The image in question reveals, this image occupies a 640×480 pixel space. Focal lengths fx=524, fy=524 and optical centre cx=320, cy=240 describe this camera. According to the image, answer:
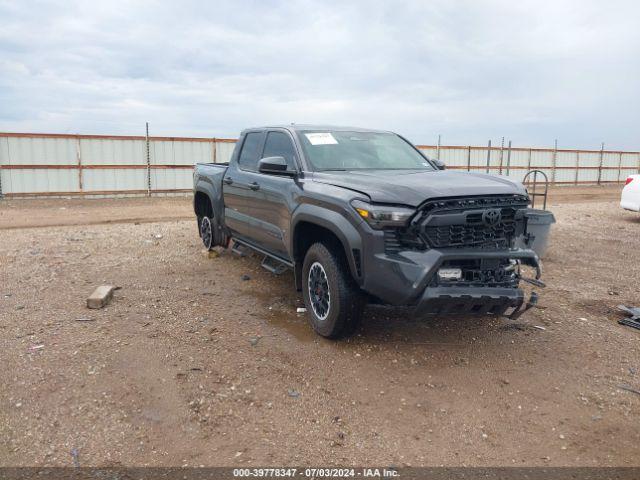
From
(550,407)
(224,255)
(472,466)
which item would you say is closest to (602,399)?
(550,407)

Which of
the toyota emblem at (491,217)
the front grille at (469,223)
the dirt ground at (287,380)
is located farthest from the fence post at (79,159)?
the toyota emblem at (491,217)

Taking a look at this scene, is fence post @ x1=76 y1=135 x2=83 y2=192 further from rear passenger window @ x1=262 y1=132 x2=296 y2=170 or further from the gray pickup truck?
the gray pickup truck

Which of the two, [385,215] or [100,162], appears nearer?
[385,215]

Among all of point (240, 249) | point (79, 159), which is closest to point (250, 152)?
point (240, 249)

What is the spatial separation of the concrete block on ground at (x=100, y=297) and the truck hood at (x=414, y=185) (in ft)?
8.32

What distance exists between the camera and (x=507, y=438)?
3260mm

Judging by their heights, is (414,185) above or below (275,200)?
above

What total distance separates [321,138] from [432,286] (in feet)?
7.45

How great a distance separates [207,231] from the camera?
8.00 m

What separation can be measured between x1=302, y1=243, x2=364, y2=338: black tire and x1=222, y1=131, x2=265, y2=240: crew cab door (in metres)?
1.58

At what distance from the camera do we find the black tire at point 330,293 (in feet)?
13.8

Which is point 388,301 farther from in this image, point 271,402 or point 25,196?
point 25,196

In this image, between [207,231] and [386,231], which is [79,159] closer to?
[207,231]

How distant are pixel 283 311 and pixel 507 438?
105 inches
